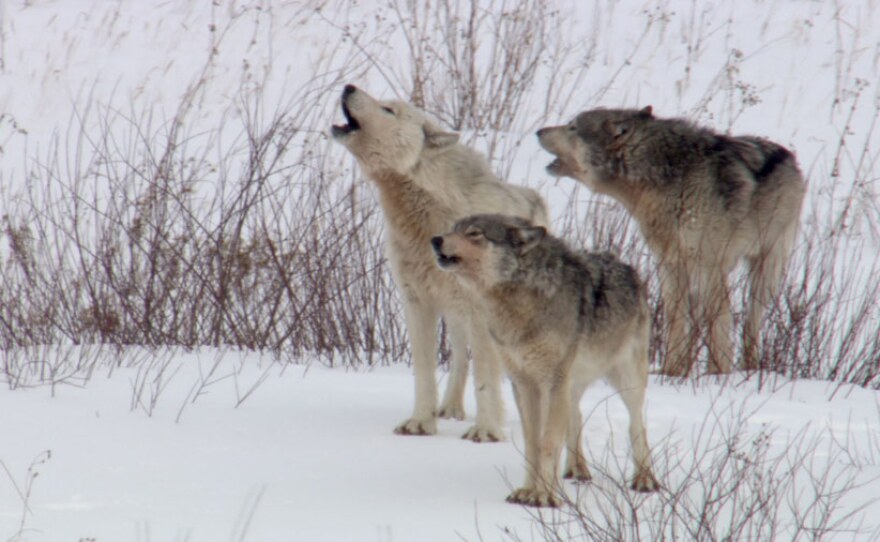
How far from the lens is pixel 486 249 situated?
5.00 m

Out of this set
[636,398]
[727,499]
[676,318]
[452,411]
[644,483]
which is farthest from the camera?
[676,318]

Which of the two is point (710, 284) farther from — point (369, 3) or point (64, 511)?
point (369, 3)

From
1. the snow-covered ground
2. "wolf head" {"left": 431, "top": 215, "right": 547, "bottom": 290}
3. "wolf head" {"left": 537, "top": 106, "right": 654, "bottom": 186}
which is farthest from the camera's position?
"wolf head" {"left": 537, "top": 106, "right": 654, "bottom": 186}

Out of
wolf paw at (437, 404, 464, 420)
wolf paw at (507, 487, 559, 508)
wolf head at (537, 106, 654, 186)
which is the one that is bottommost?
wolf paw at (507, 487, 559, 508)

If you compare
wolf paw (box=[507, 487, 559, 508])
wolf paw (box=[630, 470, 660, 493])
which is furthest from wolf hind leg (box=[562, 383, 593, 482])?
wolf paw (box=[507, 487, 559, 508])

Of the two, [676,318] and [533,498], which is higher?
[676,318]

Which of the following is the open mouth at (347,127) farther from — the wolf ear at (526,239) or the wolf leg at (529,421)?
the wolf leg at (529,421)

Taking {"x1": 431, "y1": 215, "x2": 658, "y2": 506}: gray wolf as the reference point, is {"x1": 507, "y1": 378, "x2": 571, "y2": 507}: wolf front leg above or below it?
below

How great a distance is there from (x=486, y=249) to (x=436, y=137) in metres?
1.68

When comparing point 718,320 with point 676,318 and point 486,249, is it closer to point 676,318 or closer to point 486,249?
point 676,318

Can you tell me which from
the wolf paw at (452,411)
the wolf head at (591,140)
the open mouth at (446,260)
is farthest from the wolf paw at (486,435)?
the wolf head at (591,140)

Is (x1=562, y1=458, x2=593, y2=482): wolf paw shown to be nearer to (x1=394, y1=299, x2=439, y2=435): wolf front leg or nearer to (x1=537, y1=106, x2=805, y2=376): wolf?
(x1=394, y1=299, x2=439, y2=435): wolf front leg

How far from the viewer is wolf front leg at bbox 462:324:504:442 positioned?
6152 millimetres

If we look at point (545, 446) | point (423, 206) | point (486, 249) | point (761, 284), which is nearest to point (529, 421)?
point (545, 446)
